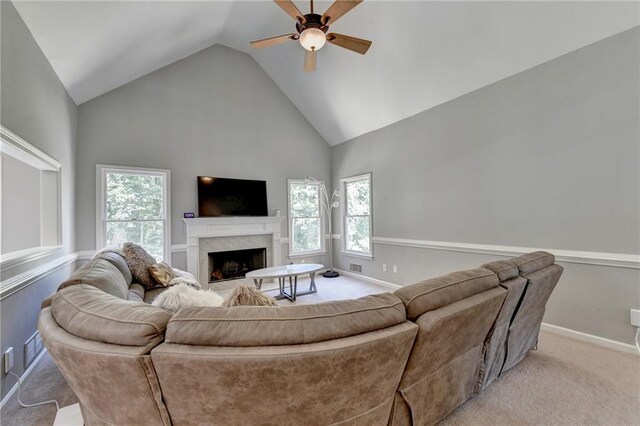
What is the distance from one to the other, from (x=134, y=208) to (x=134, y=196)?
18 centimetres

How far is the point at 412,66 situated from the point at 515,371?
142 inches

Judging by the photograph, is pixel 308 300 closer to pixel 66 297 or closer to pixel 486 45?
pixel 66 297

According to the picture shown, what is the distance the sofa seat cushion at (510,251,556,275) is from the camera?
6.44ft

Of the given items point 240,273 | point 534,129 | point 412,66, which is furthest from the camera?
point 240,273

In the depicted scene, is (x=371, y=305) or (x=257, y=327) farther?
(x=371, y=305)

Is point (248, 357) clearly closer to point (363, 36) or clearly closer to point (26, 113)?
point (26, 113)

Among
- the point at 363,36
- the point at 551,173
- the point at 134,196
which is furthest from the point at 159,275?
the point at 551,173

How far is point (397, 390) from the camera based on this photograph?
1.33m

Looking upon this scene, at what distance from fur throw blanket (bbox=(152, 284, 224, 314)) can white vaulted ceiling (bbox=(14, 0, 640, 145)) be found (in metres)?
2.41

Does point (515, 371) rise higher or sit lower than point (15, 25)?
lower

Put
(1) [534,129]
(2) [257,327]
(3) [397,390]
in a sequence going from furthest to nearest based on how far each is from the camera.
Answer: (1) [534,129] → (3) [397,390] → (2) [257,327]

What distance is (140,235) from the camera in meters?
4.21

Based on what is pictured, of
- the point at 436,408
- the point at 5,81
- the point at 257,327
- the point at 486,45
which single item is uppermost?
the point at 486,45

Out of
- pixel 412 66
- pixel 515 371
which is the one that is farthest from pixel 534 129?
pixel 515 371
